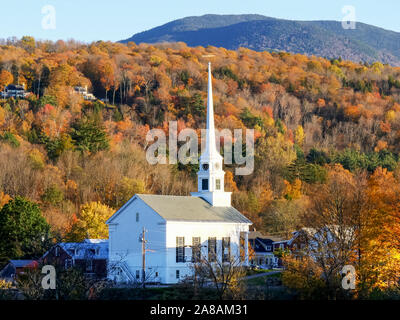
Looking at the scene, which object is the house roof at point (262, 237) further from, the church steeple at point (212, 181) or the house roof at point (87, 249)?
the house roof at point (87, 249)

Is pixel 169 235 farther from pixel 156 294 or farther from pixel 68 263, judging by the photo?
pixel 68 263

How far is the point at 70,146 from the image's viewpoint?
4611 inches

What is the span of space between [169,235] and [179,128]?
79528mm

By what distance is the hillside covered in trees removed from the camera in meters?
95.8

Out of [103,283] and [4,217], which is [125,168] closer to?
[4,217]

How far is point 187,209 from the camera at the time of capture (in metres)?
66.6

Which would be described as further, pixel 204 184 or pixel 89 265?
pixel 204 184

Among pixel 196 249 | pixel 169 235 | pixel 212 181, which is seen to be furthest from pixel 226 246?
pixel 169 235

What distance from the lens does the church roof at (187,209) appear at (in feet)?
211

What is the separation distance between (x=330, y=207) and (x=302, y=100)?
4932 inches

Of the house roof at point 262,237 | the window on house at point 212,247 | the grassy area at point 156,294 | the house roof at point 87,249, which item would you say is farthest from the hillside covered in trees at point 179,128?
the grassy area at point 156,294

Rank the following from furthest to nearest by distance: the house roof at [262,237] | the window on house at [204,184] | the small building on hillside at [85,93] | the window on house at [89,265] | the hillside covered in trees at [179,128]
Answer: the small building on hillside at [85,93]
the hillside covered in trees at [179,128]
the house roof at [262,237]
the window on house at [204,184]
the window on house at [89,265]

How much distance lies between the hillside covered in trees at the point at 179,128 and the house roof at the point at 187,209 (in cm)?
643
